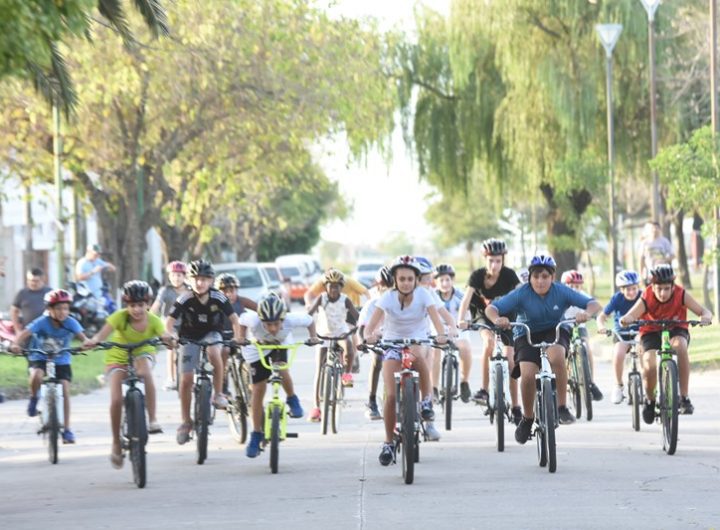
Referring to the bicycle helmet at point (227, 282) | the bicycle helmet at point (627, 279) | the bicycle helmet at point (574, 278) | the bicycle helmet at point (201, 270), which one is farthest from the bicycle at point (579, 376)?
the bicycle helmet at point (201, 270)

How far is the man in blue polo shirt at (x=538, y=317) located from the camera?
43.6 feet

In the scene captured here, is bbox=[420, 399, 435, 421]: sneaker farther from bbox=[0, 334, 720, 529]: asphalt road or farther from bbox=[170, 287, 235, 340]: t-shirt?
bbox=[170, 287, 235, 340]: t-shirt

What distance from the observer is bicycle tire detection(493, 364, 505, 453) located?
14094mm

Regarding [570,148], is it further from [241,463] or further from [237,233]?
[237,233]

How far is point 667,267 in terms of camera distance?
569 inches

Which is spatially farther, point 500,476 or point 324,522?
point 500,476

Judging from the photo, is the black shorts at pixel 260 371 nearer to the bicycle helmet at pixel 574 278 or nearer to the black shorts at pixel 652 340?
the black shorts at pixel 652 340

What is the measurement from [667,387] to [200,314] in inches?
158

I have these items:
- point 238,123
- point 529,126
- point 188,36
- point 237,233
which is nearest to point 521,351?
point 188,36

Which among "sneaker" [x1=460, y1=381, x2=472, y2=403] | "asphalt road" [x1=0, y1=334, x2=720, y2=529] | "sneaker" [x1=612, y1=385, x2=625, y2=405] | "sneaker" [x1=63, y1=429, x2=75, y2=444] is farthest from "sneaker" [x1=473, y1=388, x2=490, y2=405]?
"sneaker" [x1=63, y1=429, x2=75, y2=444]

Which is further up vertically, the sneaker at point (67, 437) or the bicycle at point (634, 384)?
the bicycle at point (634, 384)

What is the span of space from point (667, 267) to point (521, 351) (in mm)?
1859

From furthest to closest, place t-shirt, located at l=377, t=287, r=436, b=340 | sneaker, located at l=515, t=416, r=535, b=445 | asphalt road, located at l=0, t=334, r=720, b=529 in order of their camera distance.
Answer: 1. t-shirt, located at l=377, t=287, r=436, b=340
2. sneaker, located at l=515, t=416, r=535, b=445
3. asphalt road, located at l=0, t=334, r=720, b=529

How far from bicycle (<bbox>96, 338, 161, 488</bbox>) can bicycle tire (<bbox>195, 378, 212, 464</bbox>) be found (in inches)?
29.7
